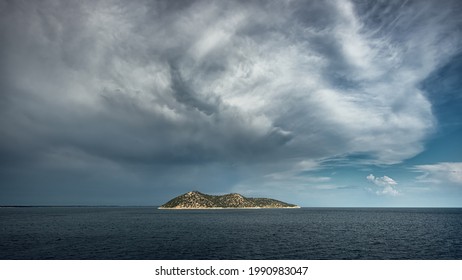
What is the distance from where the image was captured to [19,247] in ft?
231

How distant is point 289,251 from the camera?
217 feet

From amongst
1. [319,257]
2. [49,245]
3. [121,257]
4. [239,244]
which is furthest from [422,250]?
[49,245]

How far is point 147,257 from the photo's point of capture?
59156 millimetres

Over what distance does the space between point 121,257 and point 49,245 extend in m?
27.8

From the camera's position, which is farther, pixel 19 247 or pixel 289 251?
pixel 19 247
